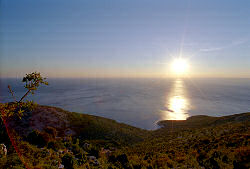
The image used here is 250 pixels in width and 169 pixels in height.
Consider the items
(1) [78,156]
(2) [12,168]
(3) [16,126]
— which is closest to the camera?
(2) [12,168]

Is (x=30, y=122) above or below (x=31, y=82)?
below

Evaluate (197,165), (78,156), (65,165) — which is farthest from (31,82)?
(197,165)

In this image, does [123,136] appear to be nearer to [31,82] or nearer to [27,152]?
[27,152]

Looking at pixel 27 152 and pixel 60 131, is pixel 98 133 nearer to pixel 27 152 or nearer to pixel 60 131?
pixel 60 131

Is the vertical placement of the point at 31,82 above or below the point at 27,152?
above

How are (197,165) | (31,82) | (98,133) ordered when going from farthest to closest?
(98,133) → (197,165) → (31,82)

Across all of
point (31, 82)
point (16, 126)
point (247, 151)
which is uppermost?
point (31, 82)

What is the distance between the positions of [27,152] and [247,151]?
1779cm

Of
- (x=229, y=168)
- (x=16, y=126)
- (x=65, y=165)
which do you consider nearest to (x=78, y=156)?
(x=65, y=165)

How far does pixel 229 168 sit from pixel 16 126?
39.7 m

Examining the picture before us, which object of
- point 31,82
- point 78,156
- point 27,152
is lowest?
point 78,156

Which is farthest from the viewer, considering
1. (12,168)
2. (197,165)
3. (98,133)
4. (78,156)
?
(98,133)

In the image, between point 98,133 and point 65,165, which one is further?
point 98,133

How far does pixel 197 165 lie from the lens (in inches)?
372
